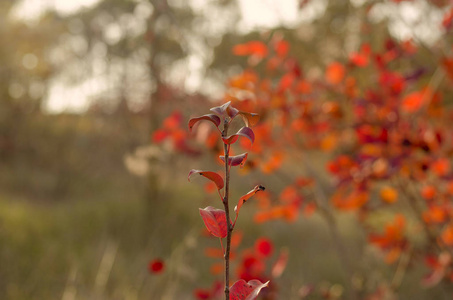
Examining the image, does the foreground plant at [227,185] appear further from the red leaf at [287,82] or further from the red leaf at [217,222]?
the red leaf at [287,82]

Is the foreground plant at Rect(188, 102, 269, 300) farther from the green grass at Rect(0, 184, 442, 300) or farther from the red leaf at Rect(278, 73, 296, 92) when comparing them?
the red leaf at Rect(278, 73, 296, 92)

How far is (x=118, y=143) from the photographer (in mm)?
8008

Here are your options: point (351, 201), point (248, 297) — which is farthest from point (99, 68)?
point (248, 297)

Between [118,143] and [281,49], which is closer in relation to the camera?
[281,49]

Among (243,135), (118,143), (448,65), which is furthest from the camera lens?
(118,143)

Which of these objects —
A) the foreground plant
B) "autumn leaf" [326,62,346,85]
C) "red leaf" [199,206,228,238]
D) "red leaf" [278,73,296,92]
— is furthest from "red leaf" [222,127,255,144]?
"autumn leaf" [326,62,346,85]

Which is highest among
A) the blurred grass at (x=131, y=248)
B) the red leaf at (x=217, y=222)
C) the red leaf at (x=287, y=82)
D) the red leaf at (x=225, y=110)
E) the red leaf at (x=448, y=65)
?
the red leaf at (x=448, y=65)

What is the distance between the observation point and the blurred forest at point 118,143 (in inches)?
123

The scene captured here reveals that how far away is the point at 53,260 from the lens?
10.4ft

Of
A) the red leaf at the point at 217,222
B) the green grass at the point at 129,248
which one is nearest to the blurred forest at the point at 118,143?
the green grass at the point at 129,248

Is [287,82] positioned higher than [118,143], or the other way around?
[287,82]

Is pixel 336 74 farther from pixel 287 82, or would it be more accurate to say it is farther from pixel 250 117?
pixel 250 117

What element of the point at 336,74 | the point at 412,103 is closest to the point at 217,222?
the point at 412,103

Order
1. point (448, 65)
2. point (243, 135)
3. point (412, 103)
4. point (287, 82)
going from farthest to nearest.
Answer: point (287, 82) < point (412, 103) < point (448, 65) < point (243, 135)
